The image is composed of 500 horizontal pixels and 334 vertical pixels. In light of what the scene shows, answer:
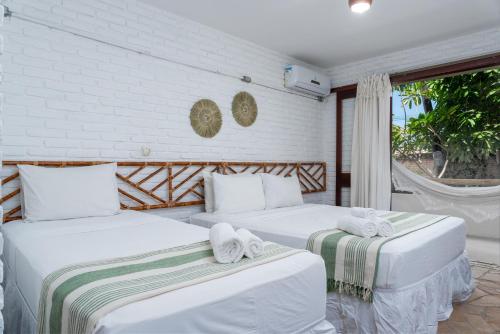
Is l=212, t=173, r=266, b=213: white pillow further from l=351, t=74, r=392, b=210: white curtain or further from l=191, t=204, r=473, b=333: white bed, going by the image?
l=351, t=74, r=392, b=210: white curtain

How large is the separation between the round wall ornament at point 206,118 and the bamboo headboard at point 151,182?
1.05 feet

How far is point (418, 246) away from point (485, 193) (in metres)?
2.22

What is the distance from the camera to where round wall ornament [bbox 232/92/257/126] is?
363 cm

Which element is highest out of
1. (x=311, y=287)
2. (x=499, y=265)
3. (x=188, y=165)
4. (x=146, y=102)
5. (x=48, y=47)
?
(x=48, y=47)

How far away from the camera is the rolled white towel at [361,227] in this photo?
6.82ft

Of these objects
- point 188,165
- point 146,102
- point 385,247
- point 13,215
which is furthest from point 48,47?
point 385,247

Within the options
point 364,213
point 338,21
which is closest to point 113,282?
point 364,213

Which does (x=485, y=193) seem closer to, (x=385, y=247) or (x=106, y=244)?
(x=385, y=247)

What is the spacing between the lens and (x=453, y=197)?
375 cm

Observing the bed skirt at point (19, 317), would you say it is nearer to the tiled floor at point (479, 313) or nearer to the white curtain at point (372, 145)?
the tiled floor at point (479, 313)

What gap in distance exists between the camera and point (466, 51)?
3561 mm

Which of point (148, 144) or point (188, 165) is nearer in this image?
point (148, 144)

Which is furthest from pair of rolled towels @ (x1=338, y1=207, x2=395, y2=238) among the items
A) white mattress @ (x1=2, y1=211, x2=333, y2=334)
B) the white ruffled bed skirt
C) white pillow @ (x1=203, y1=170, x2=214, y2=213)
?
white pillow @ (x1=203, y1=170, x2=214, y2=213)

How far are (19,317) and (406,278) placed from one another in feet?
6.67
